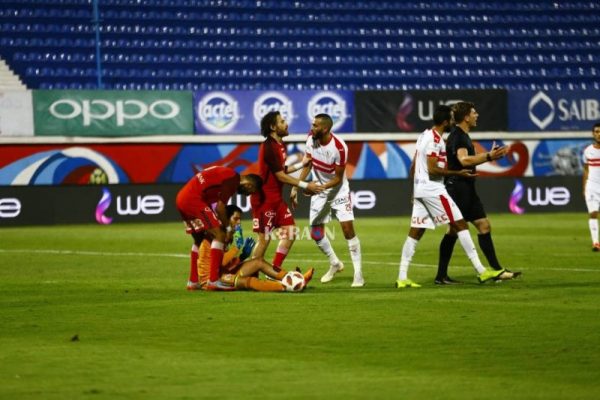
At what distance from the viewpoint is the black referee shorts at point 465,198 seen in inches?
552

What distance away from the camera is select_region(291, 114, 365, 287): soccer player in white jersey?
13828 mm

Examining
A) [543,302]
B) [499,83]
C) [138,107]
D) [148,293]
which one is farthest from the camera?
[499,83]

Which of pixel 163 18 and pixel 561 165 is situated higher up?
pixel 163 18

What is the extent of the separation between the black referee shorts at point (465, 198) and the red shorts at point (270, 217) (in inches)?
76.6

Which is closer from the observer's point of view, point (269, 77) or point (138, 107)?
point (138, 107)

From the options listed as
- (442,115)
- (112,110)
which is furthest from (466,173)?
(112,110)

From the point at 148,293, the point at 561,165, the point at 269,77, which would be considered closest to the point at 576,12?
the point at 561,165

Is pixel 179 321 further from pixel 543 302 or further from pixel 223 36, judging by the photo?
pixel 223 36

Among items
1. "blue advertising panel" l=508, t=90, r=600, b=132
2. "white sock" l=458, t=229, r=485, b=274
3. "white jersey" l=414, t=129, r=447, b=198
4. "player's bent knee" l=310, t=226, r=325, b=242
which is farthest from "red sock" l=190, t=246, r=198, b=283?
"blue advertising panel" l=508, t=90, r=600, b=132

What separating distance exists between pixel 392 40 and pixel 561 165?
20.1ft

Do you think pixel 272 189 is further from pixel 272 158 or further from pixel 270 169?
pixel 272 158

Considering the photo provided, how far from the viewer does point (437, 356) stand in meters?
8.49

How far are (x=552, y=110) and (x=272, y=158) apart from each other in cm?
1948

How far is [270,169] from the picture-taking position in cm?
1366
